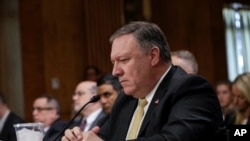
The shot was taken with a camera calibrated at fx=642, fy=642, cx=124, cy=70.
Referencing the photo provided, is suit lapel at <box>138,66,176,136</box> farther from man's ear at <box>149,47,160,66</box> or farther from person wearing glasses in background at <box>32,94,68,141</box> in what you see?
person wearing glasses in background at <box>32,94,68,141</box>

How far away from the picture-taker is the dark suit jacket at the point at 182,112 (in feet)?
8.79

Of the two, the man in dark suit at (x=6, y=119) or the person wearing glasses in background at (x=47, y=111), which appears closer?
the person wearing glasses in background at (x=47, y=111)

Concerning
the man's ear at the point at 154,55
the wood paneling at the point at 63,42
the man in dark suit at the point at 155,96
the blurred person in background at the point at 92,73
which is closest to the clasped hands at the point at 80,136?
the man in dark suit at the point at 155,96

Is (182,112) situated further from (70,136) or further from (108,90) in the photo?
(108,90)

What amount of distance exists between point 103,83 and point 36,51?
3852 mm

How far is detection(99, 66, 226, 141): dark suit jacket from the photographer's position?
2680 millimetres

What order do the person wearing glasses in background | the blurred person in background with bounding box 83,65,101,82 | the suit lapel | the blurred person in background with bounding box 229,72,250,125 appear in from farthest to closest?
the blurred person in background with bounding box 83,65,101,82 → the person wearing glasses in background → the blurred person in background with bounding box 229,72,250,125 → the suit lapel

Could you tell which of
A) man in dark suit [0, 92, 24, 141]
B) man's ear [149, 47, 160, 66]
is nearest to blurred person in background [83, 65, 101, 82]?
man in dark suit [0, 92, 24, 141]

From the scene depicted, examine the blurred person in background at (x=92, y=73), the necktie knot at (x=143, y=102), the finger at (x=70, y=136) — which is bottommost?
the blurred person in background at (x=92, y=73)

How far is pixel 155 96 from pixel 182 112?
0.27 m

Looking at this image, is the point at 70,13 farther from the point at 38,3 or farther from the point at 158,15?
the point at 158,15

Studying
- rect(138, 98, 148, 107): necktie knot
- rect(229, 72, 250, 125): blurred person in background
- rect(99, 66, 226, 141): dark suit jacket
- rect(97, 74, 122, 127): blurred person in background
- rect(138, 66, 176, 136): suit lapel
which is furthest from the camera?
rect(229, 72, 250, 125): blurred person in background

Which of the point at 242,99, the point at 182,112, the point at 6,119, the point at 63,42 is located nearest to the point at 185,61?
the point at 242,99

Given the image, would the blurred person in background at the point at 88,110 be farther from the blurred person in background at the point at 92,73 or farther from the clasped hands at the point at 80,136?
the blurred person in background at the point at 92,73
